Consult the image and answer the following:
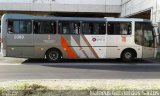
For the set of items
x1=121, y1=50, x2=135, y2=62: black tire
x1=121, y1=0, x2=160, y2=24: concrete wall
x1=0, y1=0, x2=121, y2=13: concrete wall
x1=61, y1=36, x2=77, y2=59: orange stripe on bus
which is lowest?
x1=121, y1=50, x2=135, y2=62: black tire

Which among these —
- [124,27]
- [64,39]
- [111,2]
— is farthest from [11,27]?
[111,2]

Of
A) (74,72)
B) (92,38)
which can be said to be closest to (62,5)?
(92,38)

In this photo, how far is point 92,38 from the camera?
2172 cm

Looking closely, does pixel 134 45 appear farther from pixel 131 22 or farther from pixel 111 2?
pixel 111 2

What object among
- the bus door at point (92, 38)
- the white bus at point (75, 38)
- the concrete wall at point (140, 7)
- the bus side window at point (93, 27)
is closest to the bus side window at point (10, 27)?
the white bus at point (75, 38)

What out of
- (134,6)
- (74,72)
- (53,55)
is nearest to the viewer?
(74,72)

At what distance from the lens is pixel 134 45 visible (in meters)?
22.1

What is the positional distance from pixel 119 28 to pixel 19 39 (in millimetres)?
5854

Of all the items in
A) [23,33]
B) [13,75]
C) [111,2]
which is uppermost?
[111,2]

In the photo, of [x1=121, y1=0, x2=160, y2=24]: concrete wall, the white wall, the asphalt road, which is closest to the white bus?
the asphalt road

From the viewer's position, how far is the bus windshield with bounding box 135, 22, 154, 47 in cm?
2206

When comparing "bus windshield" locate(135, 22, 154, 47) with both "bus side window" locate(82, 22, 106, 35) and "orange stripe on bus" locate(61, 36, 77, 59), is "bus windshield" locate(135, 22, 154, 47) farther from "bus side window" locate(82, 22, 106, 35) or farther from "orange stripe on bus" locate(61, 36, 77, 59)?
"orange stripe on bus" locate(61, 36, 77, 59)

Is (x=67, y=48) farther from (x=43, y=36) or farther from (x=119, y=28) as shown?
(x=119, y=28)

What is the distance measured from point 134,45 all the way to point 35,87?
44.9 ft
